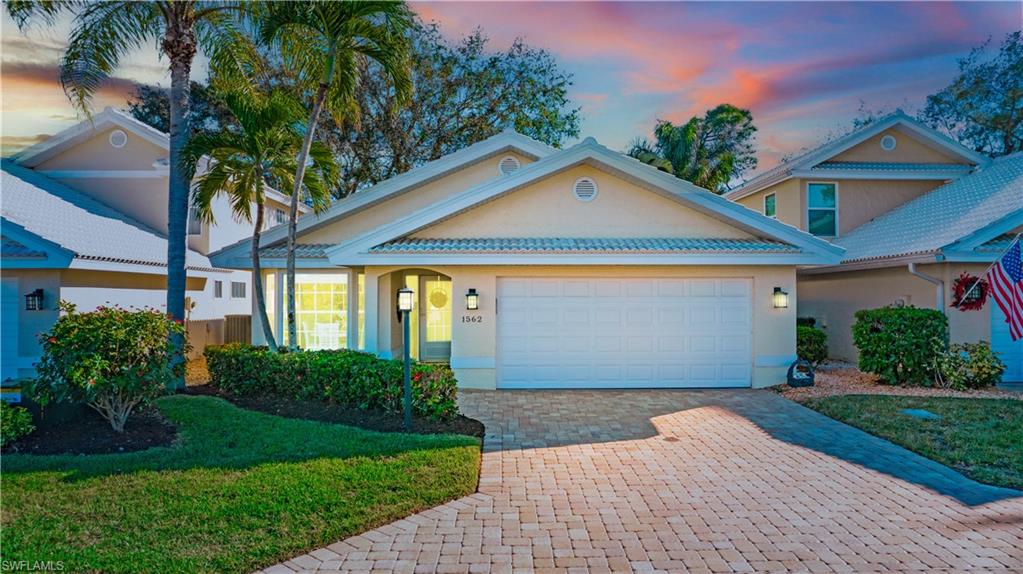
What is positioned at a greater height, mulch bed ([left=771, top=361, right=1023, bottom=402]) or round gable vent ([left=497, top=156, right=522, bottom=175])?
round gable vent ([left=497, top=156, right=522, bottom=175])

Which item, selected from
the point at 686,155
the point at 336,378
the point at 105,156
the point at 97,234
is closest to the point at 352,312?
the point at 336,378

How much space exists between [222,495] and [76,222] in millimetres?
11747

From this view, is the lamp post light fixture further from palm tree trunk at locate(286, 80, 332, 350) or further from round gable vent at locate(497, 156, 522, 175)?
round gable vent at locate(497, 156, 522, 175)

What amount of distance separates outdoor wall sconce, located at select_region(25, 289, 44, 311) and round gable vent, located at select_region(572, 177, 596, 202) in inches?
433

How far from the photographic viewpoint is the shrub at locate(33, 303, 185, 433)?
22.8ft

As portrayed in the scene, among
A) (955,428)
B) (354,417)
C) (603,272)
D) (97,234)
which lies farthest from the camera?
(97,234)

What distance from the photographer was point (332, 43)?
10.0 metres

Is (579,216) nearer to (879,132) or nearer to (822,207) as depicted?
(822,207)

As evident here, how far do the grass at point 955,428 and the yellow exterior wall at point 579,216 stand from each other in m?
4.11

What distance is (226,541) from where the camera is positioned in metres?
4.52

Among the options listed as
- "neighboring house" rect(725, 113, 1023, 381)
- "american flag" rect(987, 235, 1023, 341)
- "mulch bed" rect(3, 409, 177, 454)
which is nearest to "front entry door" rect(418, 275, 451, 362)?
"mulch bed" rect(3, 409, 177, 454)

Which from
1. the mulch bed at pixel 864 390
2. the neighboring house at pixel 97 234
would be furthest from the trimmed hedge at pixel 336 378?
the mulch bed at pixel 864 390

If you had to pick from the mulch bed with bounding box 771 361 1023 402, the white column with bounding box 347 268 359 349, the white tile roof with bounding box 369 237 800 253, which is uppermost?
the white tile roof with bounding box 369 237 800 253

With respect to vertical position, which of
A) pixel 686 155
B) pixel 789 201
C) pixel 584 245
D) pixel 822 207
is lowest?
pixel 584 245
